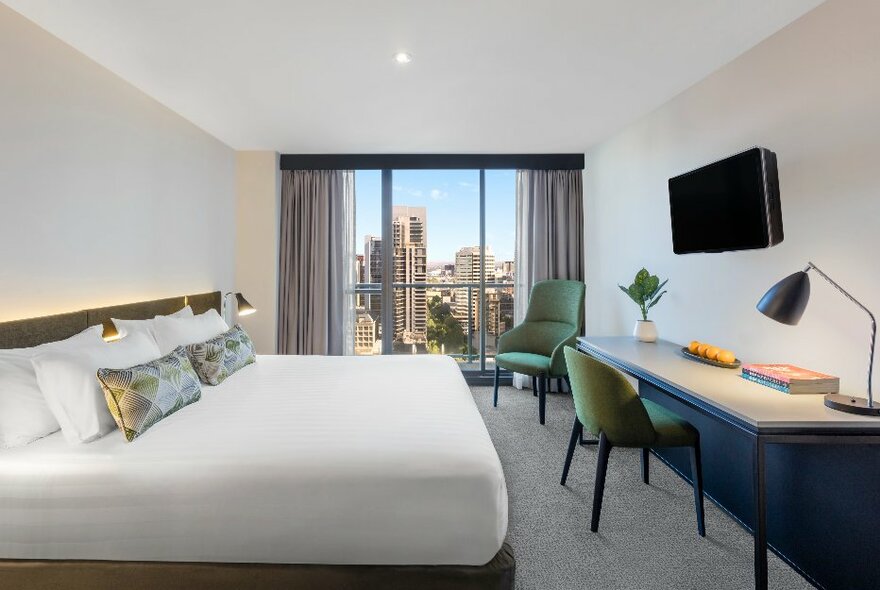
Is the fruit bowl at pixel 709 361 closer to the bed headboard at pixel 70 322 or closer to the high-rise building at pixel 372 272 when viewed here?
the high-rise building at pixel 372 272

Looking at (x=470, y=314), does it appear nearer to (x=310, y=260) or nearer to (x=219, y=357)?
(x=310, y=260)

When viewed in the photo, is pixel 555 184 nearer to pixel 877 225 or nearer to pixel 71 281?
pixel 877 225

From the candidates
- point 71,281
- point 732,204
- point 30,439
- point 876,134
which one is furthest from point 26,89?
point 876,134

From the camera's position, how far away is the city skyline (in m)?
4.68

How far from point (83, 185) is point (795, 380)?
370 cm

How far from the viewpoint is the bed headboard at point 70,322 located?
6.38 ft

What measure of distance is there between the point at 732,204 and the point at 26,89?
3.63 metres

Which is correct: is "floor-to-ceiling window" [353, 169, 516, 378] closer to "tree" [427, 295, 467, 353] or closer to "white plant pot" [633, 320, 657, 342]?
"tree" [427, 295, 467, 353]

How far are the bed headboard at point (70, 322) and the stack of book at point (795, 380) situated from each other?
3.40 meters

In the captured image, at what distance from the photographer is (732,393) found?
1809mm

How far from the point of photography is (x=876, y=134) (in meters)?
1.72

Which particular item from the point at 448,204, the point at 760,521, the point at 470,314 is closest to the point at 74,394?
the point at 760,521

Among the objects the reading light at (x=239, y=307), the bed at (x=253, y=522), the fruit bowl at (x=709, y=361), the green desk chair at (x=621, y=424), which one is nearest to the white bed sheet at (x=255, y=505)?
the bed at (x=253, y=522)

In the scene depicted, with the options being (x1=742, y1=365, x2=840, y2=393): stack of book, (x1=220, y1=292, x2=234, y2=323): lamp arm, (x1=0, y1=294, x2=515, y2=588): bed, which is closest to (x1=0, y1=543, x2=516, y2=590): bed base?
(x1=0, y1=294, x2=515, y2=588): bed
